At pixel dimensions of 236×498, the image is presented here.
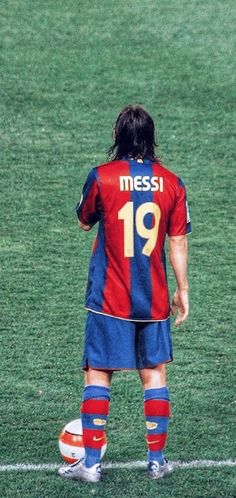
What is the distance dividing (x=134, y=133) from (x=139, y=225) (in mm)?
426

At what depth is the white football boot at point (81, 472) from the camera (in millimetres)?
6250

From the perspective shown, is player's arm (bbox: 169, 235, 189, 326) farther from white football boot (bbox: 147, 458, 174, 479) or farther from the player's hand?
white football boot (bbox: 147, 458, 174, 479)

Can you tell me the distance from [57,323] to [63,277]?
2.97ft

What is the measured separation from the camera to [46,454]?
663 centimetres

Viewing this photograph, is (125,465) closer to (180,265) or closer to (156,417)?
(156,417)

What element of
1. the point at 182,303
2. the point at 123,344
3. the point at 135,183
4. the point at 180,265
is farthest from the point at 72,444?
the point at 135,183

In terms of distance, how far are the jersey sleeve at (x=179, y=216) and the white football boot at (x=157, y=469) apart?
3.57 feet

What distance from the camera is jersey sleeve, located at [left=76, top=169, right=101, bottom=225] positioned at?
611 centimetres

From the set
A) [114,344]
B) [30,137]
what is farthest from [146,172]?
[30,137]

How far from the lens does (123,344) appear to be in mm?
6164

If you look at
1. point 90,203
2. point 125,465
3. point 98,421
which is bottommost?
point 125,465

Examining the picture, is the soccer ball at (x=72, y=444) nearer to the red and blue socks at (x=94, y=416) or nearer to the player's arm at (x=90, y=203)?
the red and blue socks at (x=94, y=416)

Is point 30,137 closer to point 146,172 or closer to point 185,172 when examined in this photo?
point 185,172

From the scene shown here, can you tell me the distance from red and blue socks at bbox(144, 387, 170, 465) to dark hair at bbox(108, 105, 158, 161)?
3.64 feet
